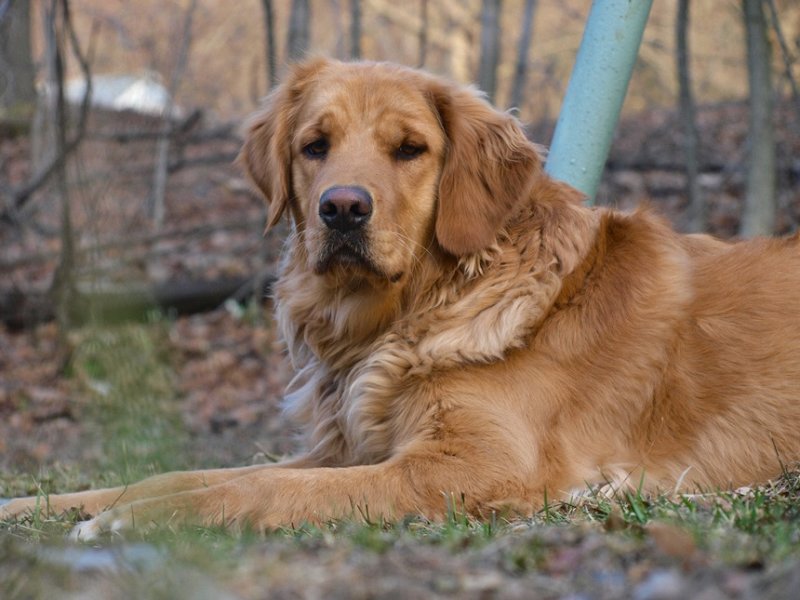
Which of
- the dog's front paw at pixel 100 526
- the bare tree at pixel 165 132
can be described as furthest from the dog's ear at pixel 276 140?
the bare tree at pixel 165 132

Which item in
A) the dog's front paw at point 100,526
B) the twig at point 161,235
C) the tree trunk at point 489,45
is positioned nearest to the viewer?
the dog's front paw at point 100,526

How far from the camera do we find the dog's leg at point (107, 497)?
362 centimetres

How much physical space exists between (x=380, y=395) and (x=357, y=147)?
102 centimetres

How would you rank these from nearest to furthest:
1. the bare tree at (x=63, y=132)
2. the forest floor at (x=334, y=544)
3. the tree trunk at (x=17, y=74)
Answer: the forest floor at (x=334, y=544)
the bare tree at (x=63, y=132)
the tree trunk at (x=17, y=74)

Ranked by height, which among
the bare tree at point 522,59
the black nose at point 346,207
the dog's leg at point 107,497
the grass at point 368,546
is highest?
the bare tree at point 522,59

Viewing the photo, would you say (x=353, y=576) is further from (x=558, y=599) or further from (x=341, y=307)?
(x=341, y=307)

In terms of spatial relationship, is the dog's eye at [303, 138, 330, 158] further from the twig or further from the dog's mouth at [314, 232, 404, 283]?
the twig

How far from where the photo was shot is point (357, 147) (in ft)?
13.1

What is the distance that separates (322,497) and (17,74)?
415 inches

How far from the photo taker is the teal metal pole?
4.98m

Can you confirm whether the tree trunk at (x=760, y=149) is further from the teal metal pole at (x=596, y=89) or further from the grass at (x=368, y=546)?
the grass at (x=368, y=546)

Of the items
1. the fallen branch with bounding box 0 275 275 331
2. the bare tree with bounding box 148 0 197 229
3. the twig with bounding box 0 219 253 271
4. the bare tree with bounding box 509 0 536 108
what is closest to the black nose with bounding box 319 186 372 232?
the fallen branch with bounding box 0 275 275 331

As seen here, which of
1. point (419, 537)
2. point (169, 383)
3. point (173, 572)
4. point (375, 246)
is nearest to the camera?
point (173, 572)

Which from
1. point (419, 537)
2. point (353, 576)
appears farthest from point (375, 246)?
point (353, 576)
